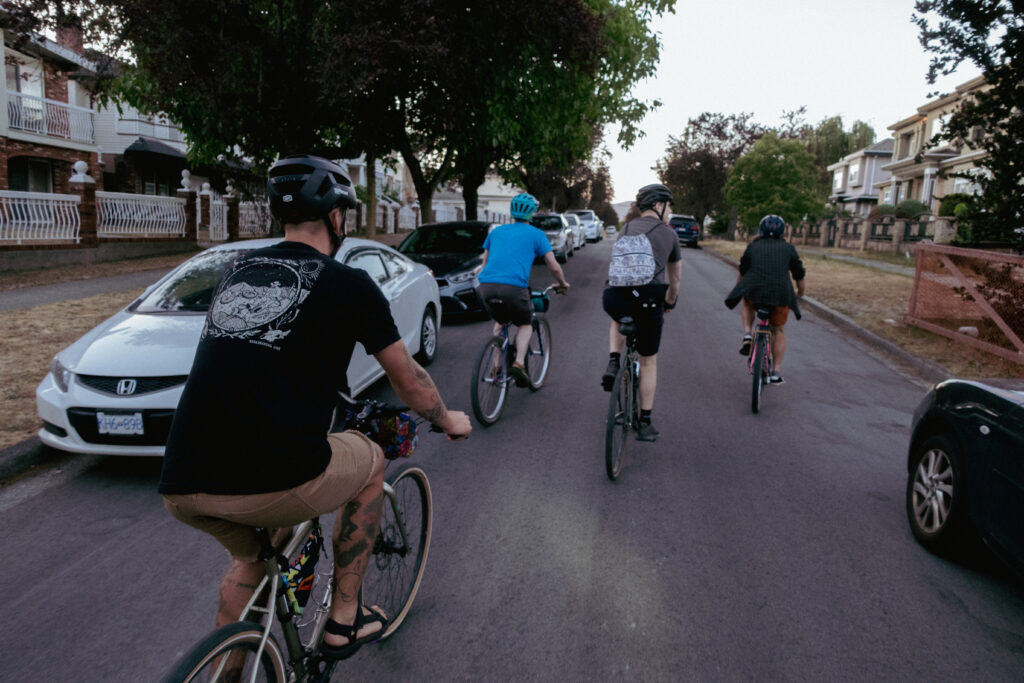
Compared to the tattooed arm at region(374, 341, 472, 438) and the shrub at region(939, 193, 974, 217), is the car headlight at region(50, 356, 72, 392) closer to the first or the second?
the tattooed arm at region(374, 341, 472, 438)

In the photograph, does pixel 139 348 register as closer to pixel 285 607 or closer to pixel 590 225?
pixel 285 607

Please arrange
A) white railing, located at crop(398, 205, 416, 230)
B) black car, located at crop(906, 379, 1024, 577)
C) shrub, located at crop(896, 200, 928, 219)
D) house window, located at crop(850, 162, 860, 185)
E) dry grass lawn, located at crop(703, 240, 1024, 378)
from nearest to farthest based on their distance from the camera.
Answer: black car, located at crop(906, 379, 1024, 577) → dry grass lawn, located at crop(703, 240, 1024, 378) → shrub, located at crop(896, 200, 928, 219) → white railing, located at crop(398, 205, 416, 230) → house window, located at crop(850, 162, 860, 185)

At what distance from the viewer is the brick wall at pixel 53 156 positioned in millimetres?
21219

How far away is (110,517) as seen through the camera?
14.2 ft

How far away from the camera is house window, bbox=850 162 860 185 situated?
65.1 meters

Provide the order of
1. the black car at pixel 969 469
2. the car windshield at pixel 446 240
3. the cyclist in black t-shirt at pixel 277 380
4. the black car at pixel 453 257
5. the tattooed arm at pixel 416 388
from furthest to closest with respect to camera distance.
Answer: the car windshield at pixel 446 240
the black car at pixel 453 257
the black car at pixel 969 469
the tattooed arm at pixel 416 388
the cyclist in black t-shirt at pixel 277 380

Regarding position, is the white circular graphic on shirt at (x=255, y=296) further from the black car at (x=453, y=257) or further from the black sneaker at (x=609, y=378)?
the black car at (x=453, y=257)

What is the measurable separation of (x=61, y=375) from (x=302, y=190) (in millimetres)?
3979

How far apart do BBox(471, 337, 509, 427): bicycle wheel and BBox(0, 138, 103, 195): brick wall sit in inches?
728

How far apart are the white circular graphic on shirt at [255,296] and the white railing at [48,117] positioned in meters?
24.7

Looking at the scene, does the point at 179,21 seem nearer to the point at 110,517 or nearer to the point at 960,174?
the point at 110,517

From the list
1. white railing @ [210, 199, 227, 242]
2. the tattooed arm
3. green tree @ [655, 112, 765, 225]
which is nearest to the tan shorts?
the tattooed arm

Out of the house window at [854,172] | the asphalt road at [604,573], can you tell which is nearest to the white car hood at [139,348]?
the asphalt road at [604,573]

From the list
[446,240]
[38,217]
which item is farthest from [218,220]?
[446,240]
